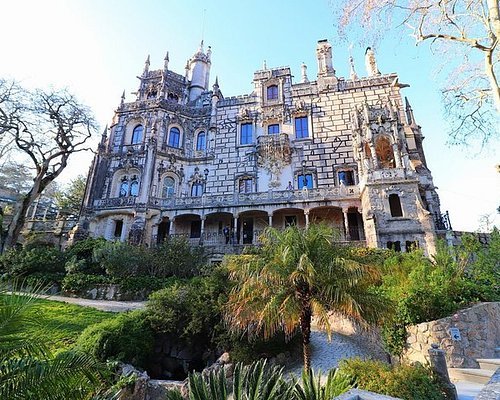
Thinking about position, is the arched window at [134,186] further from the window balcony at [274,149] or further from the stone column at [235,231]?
the window balcony at [274,149]

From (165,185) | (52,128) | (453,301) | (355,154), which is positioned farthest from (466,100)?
(52,128)

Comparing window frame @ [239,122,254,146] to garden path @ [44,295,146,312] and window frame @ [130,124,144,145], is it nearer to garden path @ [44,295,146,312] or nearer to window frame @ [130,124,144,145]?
window frame @ [130,124,144,145]

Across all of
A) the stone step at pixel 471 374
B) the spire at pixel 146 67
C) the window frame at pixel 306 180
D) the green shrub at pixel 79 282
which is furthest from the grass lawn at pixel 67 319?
the spire at pixel 146 67

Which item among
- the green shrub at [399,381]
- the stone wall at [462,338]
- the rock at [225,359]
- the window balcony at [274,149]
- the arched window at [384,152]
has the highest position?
the window balcony at [274,149]

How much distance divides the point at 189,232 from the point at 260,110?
13.1m

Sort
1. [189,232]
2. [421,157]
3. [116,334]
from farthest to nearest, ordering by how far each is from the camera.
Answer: [189,232]
[421,157]
[116,334]

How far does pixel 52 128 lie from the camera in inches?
910

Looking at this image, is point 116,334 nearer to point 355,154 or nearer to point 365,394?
point 365,394

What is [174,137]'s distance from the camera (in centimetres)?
2825

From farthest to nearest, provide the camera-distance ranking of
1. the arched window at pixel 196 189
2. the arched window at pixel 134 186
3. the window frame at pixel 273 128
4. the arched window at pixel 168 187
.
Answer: the window frame at pixel 273 128 → the arched window at pixel 196 189 → the arched window at pixel 168 187 → the arched window at pixel 134 186

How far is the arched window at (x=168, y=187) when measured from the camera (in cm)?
2588

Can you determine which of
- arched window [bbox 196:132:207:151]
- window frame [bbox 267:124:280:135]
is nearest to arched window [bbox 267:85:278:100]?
window frame [bbox 267:124:280:135]

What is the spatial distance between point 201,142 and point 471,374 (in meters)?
25.8

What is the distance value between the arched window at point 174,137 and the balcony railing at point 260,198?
20.7 ft
